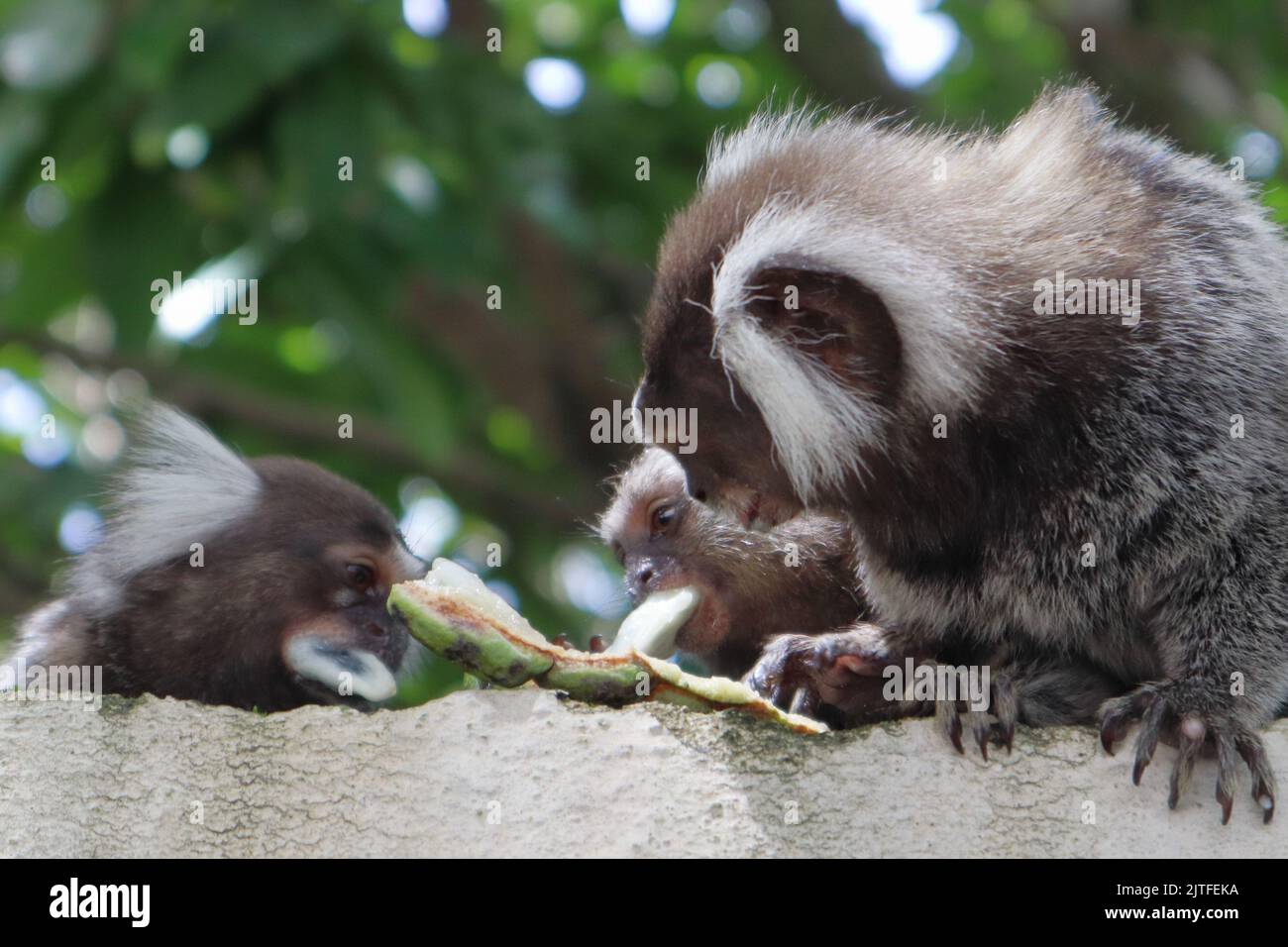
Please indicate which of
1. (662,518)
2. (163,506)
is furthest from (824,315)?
(163,506)

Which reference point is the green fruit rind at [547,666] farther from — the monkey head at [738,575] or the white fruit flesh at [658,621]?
the monkey head at [738,575]

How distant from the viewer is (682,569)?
5.18 meters

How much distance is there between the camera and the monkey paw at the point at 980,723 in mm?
3762

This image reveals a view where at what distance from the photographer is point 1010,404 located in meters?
4.00

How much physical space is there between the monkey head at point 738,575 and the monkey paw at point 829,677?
68cm

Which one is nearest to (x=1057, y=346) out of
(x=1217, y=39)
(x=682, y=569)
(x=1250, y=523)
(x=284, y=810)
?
(x=1250, y=523)

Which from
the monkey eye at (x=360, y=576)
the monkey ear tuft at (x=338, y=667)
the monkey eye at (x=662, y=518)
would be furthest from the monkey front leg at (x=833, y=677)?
the monkey eye at (x=360, y=576)

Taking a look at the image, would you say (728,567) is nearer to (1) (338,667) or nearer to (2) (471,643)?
(1) (338,667)

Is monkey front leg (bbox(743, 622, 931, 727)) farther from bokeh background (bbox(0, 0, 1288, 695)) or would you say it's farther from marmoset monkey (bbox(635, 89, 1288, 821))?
bokeh background (bbox(0, 0, 1288, 695))

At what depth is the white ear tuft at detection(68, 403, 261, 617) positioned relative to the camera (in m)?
4.87

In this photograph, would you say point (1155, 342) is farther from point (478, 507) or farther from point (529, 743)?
point (478, 507)

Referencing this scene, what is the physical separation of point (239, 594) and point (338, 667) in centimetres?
39

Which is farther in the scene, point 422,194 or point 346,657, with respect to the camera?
point 422,194

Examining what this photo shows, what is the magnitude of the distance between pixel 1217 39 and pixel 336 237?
194 inches
